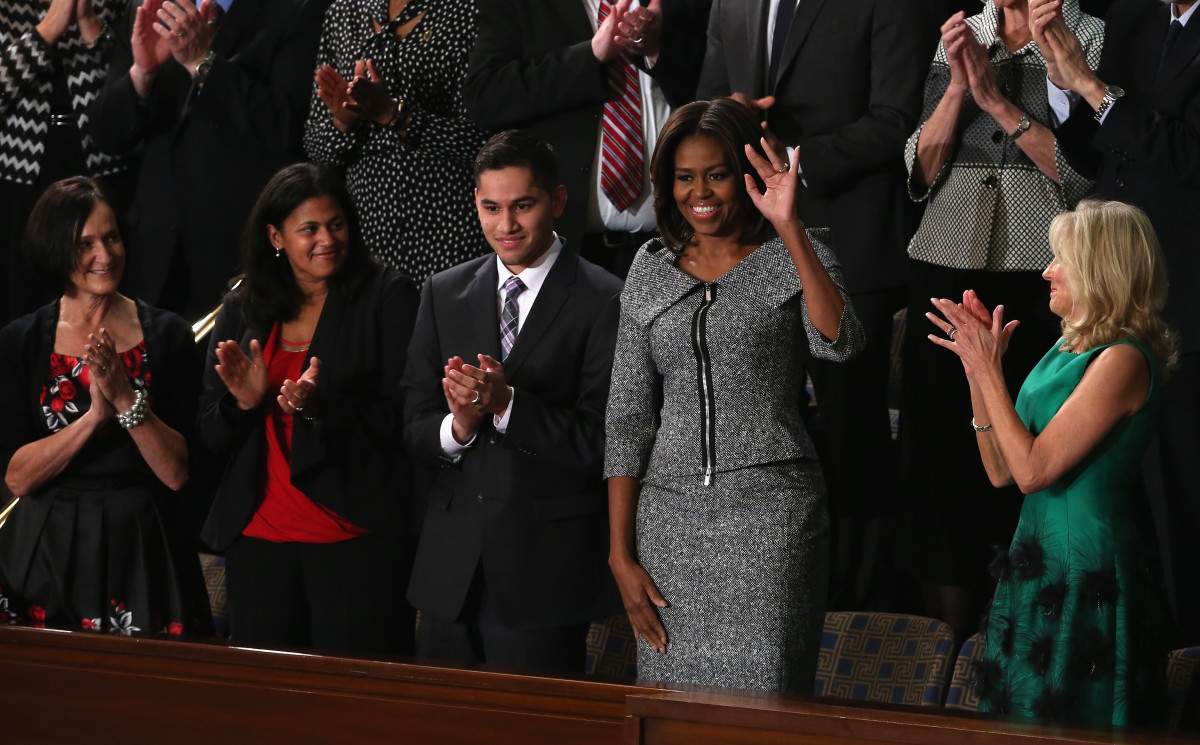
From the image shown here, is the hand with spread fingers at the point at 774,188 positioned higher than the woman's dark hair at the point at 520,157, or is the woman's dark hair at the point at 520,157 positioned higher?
the woman's dark hair at the point at 520,157

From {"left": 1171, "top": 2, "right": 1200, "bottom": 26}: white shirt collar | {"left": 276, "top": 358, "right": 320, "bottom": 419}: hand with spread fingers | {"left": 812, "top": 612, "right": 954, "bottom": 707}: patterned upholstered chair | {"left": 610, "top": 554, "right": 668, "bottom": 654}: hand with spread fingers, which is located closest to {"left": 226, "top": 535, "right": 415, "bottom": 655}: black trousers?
{"left": 276, "top": 358, "right": 320, "bottom": 419}: hand with spread fingers

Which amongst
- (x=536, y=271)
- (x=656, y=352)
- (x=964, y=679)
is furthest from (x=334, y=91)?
(x=964, y=679)

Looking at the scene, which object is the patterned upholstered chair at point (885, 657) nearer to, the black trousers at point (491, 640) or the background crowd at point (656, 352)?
the background crowd at point (656, 352)

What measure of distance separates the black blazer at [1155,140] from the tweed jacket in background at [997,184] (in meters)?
0.07

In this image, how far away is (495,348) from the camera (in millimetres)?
3094

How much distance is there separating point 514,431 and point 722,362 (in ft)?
1.65

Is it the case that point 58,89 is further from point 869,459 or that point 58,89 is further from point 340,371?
point 869,459

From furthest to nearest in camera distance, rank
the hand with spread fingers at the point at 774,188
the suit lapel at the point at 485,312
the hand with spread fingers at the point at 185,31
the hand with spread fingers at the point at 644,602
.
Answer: the hand with spread fingers at the point at 185,31 < the suit lapel at the point at 485,312 < the hand with spread fingers at the point at 644,602 < the hand with spread fingers at the point at 774,188

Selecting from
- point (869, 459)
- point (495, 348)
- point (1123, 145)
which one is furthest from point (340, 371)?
point (1123, 145)

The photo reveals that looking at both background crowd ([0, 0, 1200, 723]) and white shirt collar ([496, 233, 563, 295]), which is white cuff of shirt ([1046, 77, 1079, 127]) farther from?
white shirt collar ([496, 233, 563, 295])

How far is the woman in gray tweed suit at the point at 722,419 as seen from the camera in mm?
2592

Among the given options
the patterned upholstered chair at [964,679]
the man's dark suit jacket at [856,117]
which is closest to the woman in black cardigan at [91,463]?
the man's dark suit jacket at [856,117]

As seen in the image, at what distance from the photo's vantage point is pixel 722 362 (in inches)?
105

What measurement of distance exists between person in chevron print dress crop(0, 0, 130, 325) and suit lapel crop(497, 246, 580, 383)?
6.55ft
